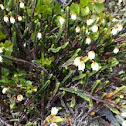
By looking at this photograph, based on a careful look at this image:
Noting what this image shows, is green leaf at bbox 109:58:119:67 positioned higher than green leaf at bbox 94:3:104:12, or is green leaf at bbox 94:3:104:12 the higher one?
green leaf at bbox 94:3:104:12

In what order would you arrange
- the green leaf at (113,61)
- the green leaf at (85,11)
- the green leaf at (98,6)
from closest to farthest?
the green leaf at (113,61)
the green leaf at (85,11)
the green leaf at (98,6)

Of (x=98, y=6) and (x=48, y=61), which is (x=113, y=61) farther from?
(x=98, y=6)

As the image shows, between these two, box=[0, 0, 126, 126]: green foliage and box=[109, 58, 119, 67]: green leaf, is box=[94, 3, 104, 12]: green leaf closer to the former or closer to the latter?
box=[0, 0, 126, 126]: green foliage

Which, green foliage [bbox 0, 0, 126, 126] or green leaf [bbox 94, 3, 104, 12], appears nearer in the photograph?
green foliage [bbox 0, 0, 126, 126]

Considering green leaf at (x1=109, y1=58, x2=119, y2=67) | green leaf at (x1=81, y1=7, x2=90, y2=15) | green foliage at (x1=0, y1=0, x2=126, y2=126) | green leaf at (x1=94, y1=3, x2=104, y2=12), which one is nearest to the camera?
green foliage at (x1=0, y1=0, x2=126, y2=126)

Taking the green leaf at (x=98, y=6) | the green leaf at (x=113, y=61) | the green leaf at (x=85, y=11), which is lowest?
the green leaf at (x=113, y=61)

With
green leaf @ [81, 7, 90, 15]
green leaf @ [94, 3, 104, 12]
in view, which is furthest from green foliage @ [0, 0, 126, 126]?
green leaf @ [94, 3, 104, 12]

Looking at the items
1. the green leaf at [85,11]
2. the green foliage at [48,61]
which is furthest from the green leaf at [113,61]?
the green leaf at [85,11]

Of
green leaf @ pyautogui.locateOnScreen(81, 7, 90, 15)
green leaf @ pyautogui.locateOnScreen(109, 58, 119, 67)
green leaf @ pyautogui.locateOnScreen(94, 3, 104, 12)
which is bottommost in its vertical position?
green leaf @ pyautogui.locateOnScreen(109, 58, 119, 67)

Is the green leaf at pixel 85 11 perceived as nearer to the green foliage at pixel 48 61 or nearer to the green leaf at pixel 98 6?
the green foliage at pixel 48 61

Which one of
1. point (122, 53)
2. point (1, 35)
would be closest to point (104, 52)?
point (122, 53)

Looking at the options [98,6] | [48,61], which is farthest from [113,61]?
[98,6]

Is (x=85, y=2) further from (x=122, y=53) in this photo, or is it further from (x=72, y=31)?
(x=122, y=53)
